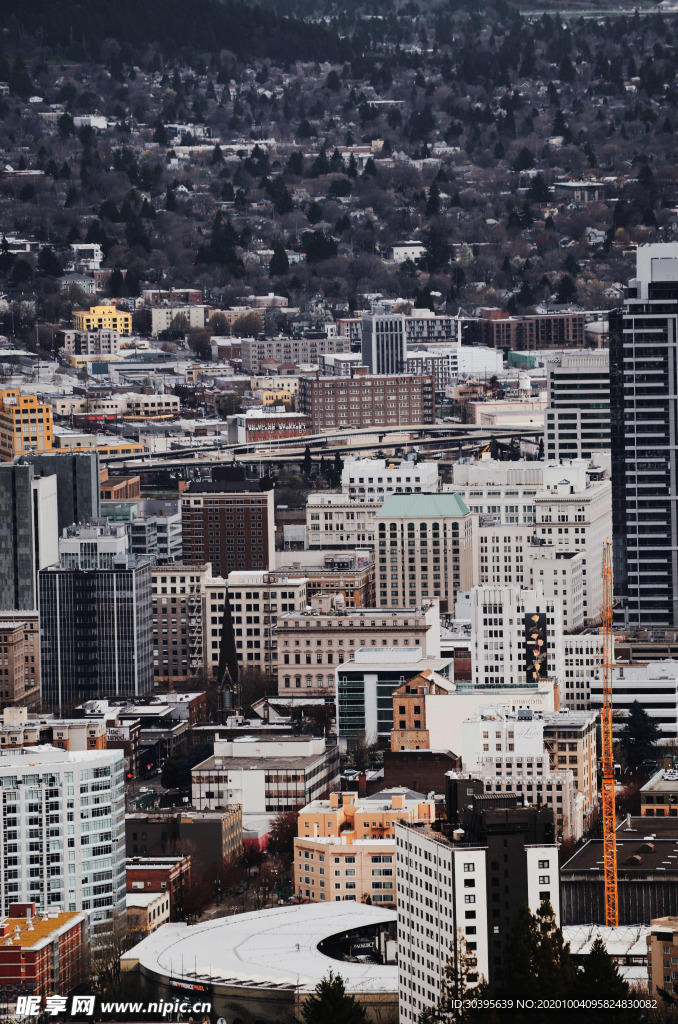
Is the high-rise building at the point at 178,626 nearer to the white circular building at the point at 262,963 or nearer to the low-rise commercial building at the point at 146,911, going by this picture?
the low-rise commercial building at the point at 146,911

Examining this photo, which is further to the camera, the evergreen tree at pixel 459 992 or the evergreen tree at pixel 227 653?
the evergreen tree at pixel 227 653

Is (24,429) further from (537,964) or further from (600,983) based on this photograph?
(600,983)

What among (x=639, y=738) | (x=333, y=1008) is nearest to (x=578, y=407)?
(x=639, y=738)

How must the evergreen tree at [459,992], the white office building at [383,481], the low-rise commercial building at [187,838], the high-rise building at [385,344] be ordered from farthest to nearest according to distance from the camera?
the high-rise building at [385,344] < the white office building at [383,481] < the low-rise commercial building at [187,838] < the evergreen tree at [459,992]

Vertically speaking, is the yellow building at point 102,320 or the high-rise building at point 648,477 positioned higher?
the yellow building at point 102,320

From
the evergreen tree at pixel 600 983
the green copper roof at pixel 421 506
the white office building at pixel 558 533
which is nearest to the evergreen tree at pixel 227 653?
the green copper roof at pixel 421 506

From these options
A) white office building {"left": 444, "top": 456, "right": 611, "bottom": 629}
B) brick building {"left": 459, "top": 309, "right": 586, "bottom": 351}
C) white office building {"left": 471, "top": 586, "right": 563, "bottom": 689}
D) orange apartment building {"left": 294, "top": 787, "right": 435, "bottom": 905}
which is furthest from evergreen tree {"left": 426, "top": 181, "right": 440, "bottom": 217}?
orange apartment building {"left": 294, "top": 787, "right": 435, "bottom": 905}
